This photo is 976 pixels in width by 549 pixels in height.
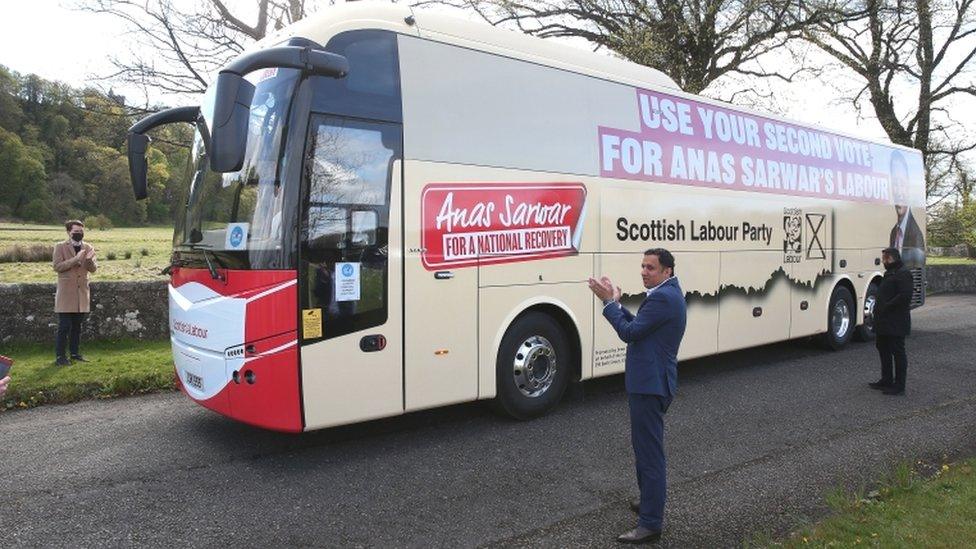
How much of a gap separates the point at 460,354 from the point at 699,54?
46.3 feet

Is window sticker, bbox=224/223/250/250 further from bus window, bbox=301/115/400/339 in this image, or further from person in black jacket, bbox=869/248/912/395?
person in black jacket, bbox=869/248/912/395

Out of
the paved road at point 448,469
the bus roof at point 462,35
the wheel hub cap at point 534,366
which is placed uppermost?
the bus roof at point 462,35

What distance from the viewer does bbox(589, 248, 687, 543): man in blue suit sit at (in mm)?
3830

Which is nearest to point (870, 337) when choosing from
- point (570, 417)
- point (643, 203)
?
point (643, 203)

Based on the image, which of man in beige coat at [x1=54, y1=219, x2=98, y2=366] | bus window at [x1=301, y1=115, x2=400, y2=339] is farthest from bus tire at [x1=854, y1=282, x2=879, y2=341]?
man in beige coat at [x1=54, y1=219, x2=98, y2=366]

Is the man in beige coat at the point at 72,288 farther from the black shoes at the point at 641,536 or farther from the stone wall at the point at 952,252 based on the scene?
the stone wall at the point at 952,252

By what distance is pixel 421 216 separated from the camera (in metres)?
5.53

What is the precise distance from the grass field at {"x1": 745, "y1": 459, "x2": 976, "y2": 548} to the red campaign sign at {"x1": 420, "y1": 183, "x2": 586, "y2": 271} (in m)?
3.20

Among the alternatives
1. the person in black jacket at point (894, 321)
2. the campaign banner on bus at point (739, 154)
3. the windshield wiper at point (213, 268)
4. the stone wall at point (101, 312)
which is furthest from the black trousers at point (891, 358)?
the stone wall at point (101, 312)

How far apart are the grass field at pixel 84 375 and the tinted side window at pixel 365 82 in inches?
179

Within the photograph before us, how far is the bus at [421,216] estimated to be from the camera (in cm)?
488

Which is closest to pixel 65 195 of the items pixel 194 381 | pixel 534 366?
pixel 194 381

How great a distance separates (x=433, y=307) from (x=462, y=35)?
8.31ft

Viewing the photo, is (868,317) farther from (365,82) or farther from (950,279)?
(950,279)
